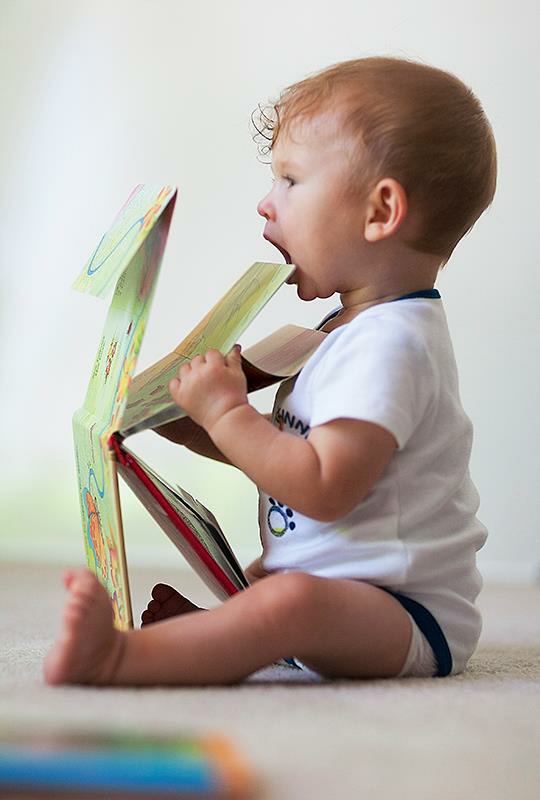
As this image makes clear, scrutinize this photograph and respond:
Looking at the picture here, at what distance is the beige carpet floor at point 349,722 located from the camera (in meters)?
0.52

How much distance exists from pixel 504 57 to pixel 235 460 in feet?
4.98

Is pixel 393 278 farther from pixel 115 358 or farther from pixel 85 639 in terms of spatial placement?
pixel 85 639

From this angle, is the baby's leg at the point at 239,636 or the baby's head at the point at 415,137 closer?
the baby's leg at the point at 239,636

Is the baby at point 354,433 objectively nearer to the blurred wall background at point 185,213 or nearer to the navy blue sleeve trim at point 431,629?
the navy blue sleeve trim at point 431,629

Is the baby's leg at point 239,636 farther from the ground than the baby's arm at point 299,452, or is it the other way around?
the baby's arm at point 299,452

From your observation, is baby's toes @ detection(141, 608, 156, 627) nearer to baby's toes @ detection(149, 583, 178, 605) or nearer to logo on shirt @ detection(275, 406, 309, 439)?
baby's toes @ detection(149, 583, 178, 605)

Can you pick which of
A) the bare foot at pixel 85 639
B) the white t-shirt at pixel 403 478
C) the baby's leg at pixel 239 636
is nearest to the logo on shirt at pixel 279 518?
the white t-shirt at pixel 403 478

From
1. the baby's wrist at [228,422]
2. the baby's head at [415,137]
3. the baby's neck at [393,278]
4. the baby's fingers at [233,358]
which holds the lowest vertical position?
the baby's wrist at [228,422]

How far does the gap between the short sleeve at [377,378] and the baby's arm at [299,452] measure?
1cm

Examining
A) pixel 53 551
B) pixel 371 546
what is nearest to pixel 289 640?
pixel 371 546

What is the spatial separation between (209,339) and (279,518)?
17 centimetres

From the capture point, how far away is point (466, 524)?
92cm

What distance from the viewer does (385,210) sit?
3.10 feet

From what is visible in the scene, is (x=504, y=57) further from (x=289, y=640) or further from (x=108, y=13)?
(x=289, y=640)
